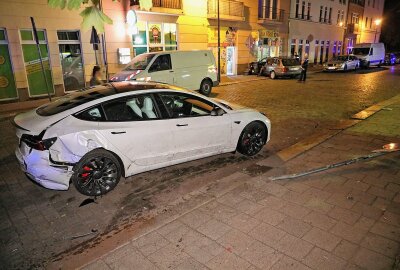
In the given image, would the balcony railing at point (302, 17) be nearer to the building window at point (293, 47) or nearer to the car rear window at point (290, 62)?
the building window at point (293, 47)

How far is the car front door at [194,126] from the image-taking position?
5.03 m

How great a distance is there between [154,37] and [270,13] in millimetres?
14244

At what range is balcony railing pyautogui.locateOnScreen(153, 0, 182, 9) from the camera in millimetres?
18172

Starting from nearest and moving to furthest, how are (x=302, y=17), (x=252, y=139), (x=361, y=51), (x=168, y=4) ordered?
(x=252, y=139) → (x=168, y=4) → (x=361, y=51) → (x=302, y=17)

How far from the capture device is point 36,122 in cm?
435

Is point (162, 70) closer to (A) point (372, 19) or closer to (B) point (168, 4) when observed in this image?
(B) point (168, 4)

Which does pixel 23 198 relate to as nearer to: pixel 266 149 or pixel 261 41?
pixel 266 149

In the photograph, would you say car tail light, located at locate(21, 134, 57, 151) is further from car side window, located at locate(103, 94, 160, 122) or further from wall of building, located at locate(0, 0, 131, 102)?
wall of building, located at locate(0, 0, 131, 102)

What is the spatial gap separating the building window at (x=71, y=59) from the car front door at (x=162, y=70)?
214 inches

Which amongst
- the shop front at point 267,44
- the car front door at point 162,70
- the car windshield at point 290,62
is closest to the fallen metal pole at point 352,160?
the car front door at point 162,70

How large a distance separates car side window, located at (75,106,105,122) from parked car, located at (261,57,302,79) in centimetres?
1858

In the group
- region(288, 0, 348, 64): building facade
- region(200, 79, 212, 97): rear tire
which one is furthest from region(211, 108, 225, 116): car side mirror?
region(288, 0, 348, 64): building facade

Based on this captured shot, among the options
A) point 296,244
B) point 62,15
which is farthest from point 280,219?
point 62,15

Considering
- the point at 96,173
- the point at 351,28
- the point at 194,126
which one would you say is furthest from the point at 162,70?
the point at 351,28
